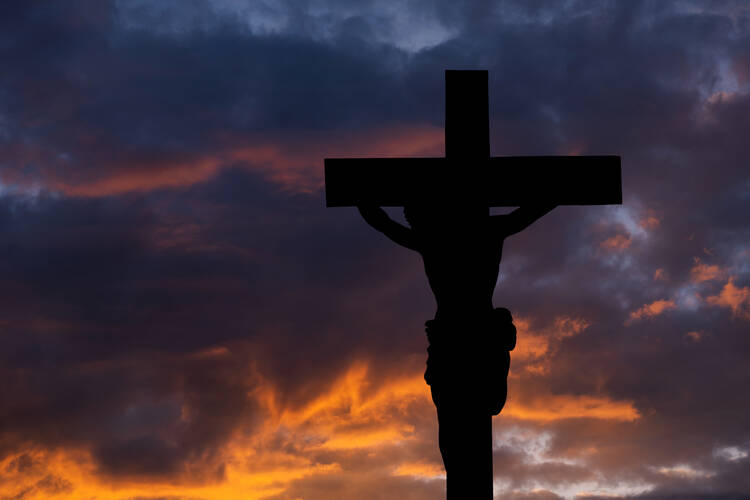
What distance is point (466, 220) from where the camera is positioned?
8.63m

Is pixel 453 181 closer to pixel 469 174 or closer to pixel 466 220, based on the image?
pixel 469 174

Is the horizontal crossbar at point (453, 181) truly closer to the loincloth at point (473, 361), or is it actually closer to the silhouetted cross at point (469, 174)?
the silhouetted cross at point (469, 174)

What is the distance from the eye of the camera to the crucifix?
8.13 meters

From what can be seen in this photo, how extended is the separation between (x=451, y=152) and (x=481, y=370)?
186 cm

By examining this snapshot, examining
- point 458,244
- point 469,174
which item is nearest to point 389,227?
point 458,244

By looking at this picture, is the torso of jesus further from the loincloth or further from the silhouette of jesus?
the loincloth

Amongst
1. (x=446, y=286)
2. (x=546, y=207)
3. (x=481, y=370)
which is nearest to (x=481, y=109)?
(x=546, y=207)

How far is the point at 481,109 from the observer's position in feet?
29.5

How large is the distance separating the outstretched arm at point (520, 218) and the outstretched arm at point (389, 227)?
688mm

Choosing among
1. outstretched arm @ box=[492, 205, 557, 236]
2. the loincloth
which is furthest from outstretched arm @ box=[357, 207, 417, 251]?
Answer: the loincloth

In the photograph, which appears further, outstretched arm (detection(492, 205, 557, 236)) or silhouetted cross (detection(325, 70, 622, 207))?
silhouetted cross (detection(325, 70, 622, 207))

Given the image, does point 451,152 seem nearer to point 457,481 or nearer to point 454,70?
point 454,70

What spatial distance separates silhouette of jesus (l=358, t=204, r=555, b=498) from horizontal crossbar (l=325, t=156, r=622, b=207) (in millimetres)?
474

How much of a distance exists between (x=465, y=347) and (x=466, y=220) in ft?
3.49
